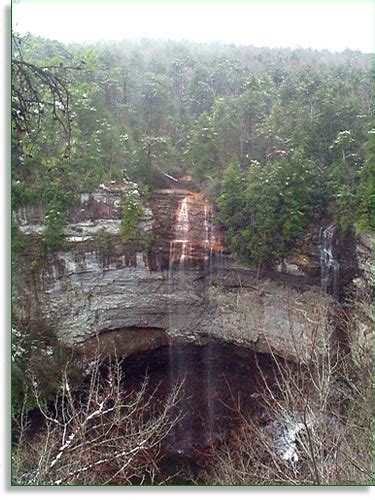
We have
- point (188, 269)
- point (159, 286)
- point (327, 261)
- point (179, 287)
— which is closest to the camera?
point (327, 261)

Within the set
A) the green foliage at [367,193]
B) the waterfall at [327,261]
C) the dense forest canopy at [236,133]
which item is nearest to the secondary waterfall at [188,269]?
the dense forest canopy at [236,133]

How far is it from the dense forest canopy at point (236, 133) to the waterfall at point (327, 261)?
21cm

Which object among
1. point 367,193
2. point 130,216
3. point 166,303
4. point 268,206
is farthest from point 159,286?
point 367,193

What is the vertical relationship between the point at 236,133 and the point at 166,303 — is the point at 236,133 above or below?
above

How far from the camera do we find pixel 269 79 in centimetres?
581

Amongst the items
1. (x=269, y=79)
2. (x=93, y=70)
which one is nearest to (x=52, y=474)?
(x=93, y=70)

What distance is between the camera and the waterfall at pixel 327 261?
16.8 feet

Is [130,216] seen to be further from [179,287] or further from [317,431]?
[317,431]

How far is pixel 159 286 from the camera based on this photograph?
5.94m

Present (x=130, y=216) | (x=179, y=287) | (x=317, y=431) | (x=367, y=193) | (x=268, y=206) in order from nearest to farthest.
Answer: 1. (x=317, y=431)
2. (x=367, y=193)
3. (x=268, y=206)
4. (x=130, y=216)
5. (x=179, y=287)

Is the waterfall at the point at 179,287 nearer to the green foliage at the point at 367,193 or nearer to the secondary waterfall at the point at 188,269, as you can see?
the secondary waterfall at the point at 188,269

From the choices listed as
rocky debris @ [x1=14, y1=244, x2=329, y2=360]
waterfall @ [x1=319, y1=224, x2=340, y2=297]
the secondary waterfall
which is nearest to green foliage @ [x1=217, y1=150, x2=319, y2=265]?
waterfall @ [x1=319, y1=224, x2=340, y2=297]

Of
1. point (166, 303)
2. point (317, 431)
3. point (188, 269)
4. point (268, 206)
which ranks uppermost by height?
point (268, 206)

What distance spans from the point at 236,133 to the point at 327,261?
70.1 inches
